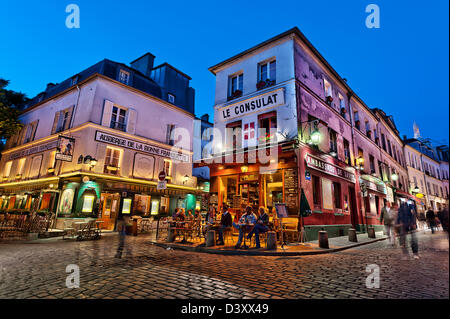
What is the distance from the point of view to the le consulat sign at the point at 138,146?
16.3 metres

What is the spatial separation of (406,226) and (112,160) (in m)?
17.9

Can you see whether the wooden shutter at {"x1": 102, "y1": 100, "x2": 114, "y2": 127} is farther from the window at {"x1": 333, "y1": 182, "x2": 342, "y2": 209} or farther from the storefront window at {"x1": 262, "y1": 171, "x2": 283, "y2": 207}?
the window at {"x1": 333, "y1": 182, "x2": 342, "y2": 209}

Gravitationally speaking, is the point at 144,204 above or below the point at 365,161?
below

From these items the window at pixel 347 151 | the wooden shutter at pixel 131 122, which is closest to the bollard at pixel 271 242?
the window at pixel 347 151

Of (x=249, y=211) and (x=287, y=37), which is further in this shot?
(x=287, y=37)

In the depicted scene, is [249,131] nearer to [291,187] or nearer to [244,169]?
[244,169]

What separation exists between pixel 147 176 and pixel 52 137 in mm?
8254

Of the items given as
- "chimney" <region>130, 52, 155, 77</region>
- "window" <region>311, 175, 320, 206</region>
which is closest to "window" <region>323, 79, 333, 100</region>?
"window" <region>311, 175, 320, 206</region>

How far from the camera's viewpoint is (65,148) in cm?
1544

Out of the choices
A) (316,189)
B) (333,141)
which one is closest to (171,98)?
(333,141)

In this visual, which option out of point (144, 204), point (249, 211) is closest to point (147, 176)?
point (144, 204)

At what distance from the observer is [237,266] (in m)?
5.73
